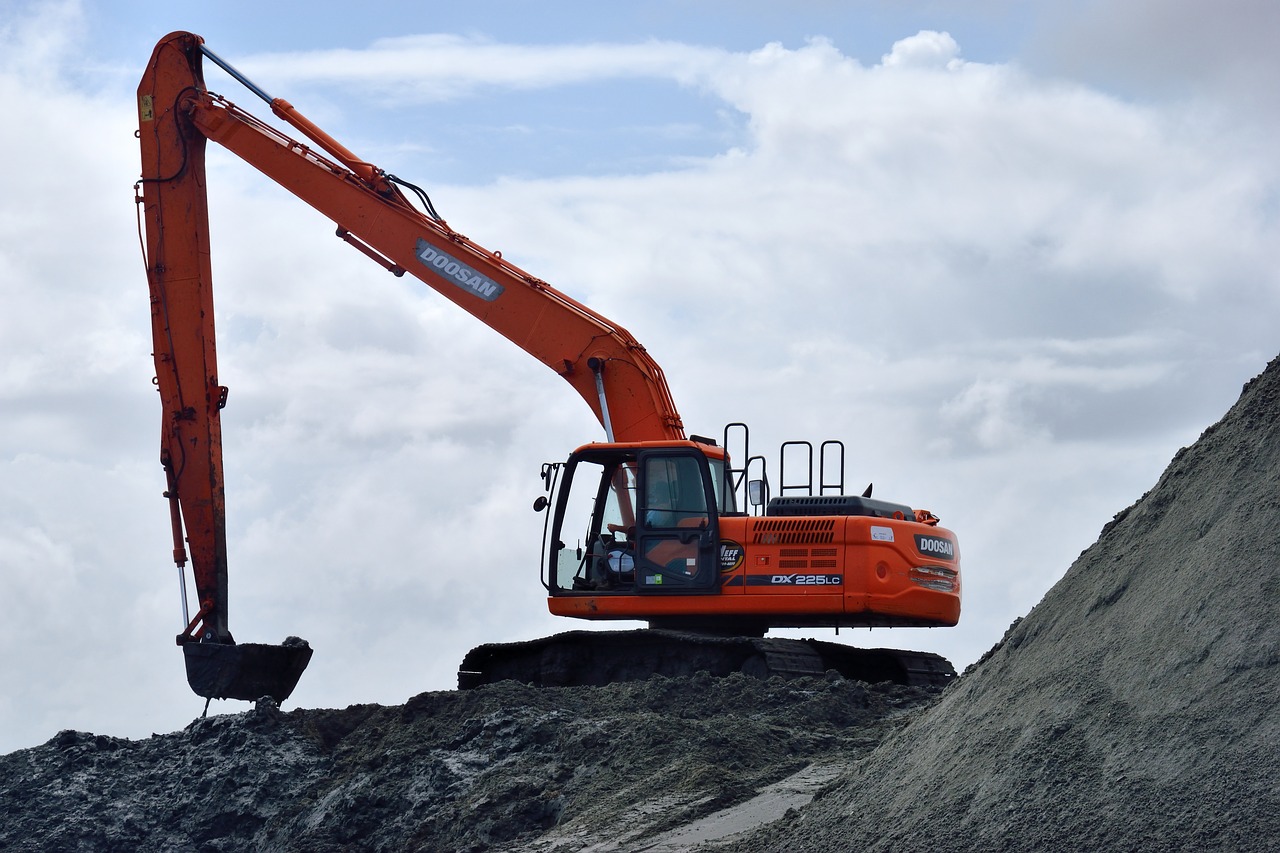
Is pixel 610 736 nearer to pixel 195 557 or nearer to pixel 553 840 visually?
pixel 553 840

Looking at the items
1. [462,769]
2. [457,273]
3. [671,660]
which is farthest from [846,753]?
[457,273]

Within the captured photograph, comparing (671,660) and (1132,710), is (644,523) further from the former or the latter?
(1132,710)

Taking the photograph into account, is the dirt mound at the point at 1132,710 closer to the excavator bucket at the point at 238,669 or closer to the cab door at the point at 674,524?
the cab door at the point at 674,524

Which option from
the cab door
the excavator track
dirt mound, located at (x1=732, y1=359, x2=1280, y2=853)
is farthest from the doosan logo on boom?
dirt mound, located at (x1=732, y1=359, x2=1280, y2=853)

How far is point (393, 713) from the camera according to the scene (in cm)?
1345

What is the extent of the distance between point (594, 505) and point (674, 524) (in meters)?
0.83

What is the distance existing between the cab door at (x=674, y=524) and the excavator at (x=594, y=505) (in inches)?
0.5

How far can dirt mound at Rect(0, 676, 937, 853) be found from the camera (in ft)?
33.4

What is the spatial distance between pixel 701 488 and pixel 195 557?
16.7 feet

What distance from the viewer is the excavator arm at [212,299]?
14.4m

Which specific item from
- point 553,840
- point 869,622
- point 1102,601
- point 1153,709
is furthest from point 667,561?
point 1153,709

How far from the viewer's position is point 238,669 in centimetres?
1409

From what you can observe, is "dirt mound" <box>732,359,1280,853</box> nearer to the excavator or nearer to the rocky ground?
the rocky ground

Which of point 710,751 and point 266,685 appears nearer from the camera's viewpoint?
point 710,751
